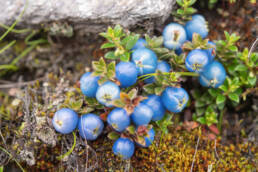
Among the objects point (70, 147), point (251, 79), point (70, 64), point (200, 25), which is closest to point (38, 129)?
point (70, 147)

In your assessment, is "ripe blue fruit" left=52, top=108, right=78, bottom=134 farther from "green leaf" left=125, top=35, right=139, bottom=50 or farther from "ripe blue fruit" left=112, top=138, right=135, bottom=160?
"green leaf" left=125, top=35, right=139, bottom=50

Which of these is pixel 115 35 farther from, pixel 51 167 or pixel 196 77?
pixel 51 167

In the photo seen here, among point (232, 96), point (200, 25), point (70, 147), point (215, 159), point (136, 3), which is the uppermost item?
point (136, 3)

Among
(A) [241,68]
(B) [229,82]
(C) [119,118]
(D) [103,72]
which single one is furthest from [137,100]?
(A) [241,68]

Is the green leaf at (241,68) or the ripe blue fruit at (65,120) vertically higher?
the green leaf at (241,68)

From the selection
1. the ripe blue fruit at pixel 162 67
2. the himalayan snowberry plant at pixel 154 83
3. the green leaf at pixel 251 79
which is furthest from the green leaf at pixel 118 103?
the green leaf at pixel 251 79

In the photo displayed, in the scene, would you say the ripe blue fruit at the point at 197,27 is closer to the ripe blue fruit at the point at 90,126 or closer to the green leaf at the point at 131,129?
the green leaf at the point at 131,129

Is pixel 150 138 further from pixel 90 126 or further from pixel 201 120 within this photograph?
pixel 201 120
